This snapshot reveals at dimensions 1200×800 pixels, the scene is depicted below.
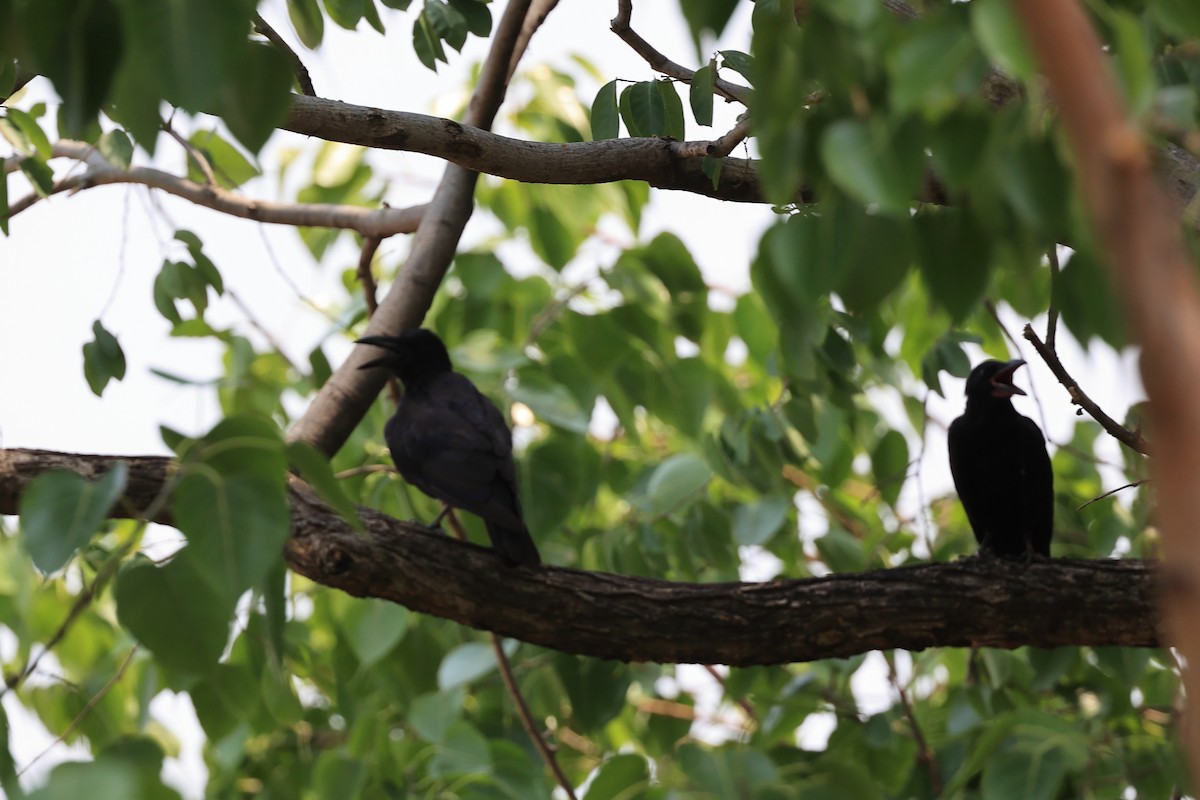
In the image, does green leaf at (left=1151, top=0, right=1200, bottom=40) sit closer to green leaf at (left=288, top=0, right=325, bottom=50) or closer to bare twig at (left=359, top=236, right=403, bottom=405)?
green leaf at (left=288, top=0, right=325, bottom=50)

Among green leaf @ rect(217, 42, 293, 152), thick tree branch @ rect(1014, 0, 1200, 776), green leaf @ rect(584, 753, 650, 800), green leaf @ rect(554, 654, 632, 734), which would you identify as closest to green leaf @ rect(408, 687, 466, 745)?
green leaf @ rect(554, 654, 632, 734)

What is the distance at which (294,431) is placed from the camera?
3814 mm

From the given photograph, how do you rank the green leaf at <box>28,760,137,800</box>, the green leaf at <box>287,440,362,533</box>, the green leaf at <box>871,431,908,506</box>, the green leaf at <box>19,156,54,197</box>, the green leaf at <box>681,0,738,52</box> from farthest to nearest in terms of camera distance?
1. the green leaf at <box>871,431,908,506</box>
2. the green leaf at <box>19,156,54,197</box>
3. the green leaf at <box>287,440,362,533</box>
4. the green leaf at <box>681,0,738,52</box>
5. the green leaf at <box>28,760,137,800</box>

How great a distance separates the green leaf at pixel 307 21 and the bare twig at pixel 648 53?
905 millimetres

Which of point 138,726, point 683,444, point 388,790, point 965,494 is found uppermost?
point 683,444

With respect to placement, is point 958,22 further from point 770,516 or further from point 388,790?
point 388,790

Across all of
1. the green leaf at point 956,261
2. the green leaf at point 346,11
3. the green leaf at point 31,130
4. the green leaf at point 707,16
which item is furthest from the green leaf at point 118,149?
the green leaf at point 956,261

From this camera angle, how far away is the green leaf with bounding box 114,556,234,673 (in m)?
1.57

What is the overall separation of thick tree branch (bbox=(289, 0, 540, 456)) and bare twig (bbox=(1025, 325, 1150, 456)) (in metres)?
2.10

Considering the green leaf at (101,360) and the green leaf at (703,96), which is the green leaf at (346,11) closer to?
the green leaf at (703,96)

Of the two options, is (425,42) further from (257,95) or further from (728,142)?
(257,95)

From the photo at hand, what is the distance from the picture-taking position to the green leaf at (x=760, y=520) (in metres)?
3.96

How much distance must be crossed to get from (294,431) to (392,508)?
3.60 feet

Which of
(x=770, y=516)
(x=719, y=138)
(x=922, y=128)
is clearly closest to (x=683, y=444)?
(x=770, y=516)
